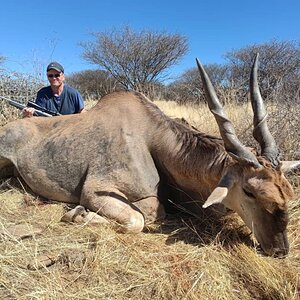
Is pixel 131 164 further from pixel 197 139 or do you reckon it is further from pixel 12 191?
pixel 12 191

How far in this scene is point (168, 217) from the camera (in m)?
3.71

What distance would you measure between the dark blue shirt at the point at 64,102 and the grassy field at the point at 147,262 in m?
2.50

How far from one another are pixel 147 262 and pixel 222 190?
756 mm

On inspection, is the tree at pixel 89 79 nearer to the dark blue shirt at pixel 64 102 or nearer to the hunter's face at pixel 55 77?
the dark blue shirt at pixel 64 102

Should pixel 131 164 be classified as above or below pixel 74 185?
above

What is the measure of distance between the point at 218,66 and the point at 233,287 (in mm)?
25049

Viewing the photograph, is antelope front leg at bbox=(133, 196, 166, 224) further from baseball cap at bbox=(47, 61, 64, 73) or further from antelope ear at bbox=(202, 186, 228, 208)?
baseball cap at bbox=(47, 61, 64, 73)

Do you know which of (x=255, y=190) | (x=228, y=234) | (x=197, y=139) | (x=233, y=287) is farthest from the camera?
(x=197, y=139)

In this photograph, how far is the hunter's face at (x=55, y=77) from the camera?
5.61 metres

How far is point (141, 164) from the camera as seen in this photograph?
3.71 metres

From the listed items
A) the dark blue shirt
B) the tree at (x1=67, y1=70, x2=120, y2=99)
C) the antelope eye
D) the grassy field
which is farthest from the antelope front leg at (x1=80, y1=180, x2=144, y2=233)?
the tree at (x1=67, y1=70, x2=120, y2=99)

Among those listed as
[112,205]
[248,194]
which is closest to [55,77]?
[112,205]

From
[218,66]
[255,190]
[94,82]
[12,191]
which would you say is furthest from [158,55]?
[255,190]

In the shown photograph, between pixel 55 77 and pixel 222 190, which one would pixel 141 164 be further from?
pixel 55 77
